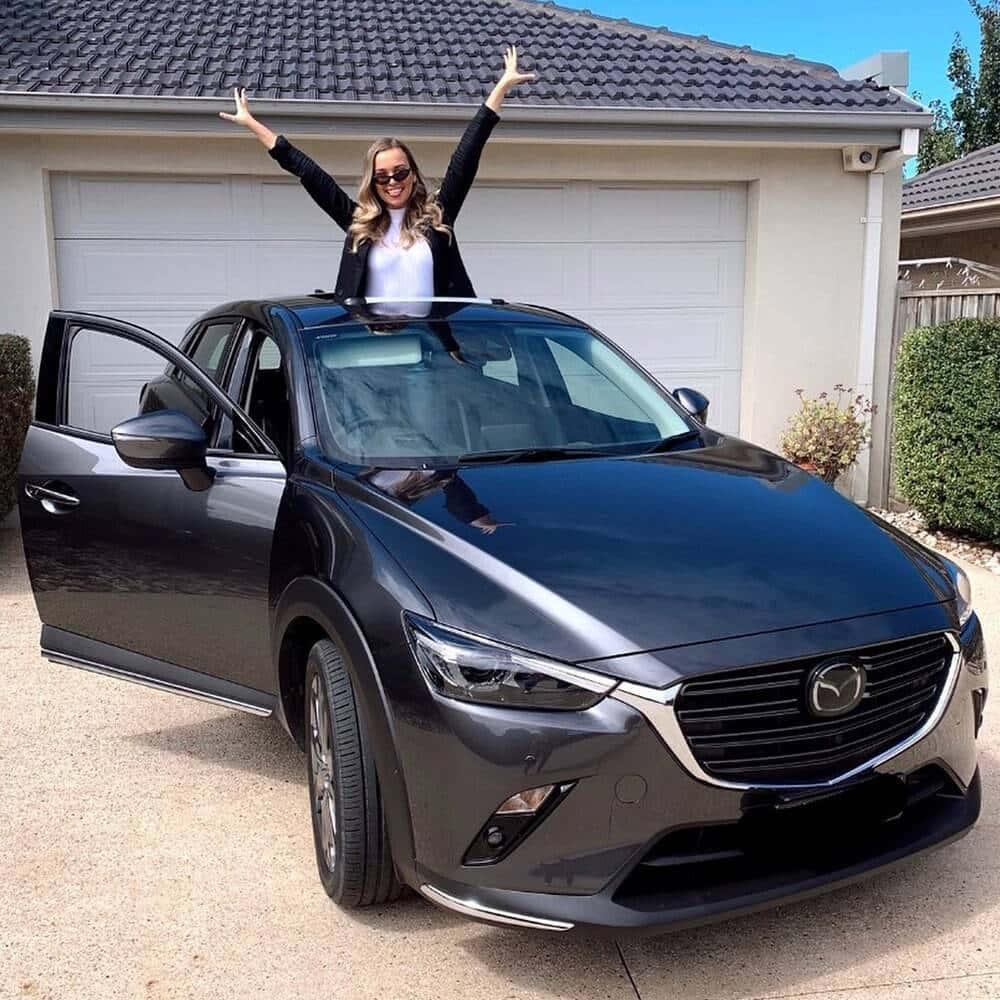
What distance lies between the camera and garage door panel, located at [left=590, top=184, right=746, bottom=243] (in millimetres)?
8789

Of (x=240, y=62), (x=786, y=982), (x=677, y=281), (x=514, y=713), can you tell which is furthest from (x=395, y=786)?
(x=240, y=62)

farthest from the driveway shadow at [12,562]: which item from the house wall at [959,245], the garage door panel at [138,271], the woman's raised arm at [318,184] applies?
the house wall at [959,245]

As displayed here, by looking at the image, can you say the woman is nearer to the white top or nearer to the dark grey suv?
the white top

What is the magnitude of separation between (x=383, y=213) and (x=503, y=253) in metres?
3.91

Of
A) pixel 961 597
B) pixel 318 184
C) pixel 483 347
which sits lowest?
pixel 961 597

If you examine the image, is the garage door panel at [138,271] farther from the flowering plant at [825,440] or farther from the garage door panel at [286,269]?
the flowering plant at [825,440]

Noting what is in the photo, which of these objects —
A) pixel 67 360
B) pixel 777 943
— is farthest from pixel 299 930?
pixel 67 360

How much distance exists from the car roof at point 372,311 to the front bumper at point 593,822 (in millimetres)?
1801

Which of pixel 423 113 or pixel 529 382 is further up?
pixel 423 113

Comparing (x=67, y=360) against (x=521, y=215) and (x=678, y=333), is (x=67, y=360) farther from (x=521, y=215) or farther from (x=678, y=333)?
(x=678, y=333)

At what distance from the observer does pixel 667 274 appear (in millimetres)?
8945

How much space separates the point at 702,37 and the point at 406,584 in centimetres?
910

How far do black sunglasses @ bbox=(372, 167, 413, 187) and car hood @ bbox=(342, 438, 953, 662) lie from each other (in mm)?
1970

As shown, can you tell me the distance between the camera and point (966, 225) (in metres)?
14.2
